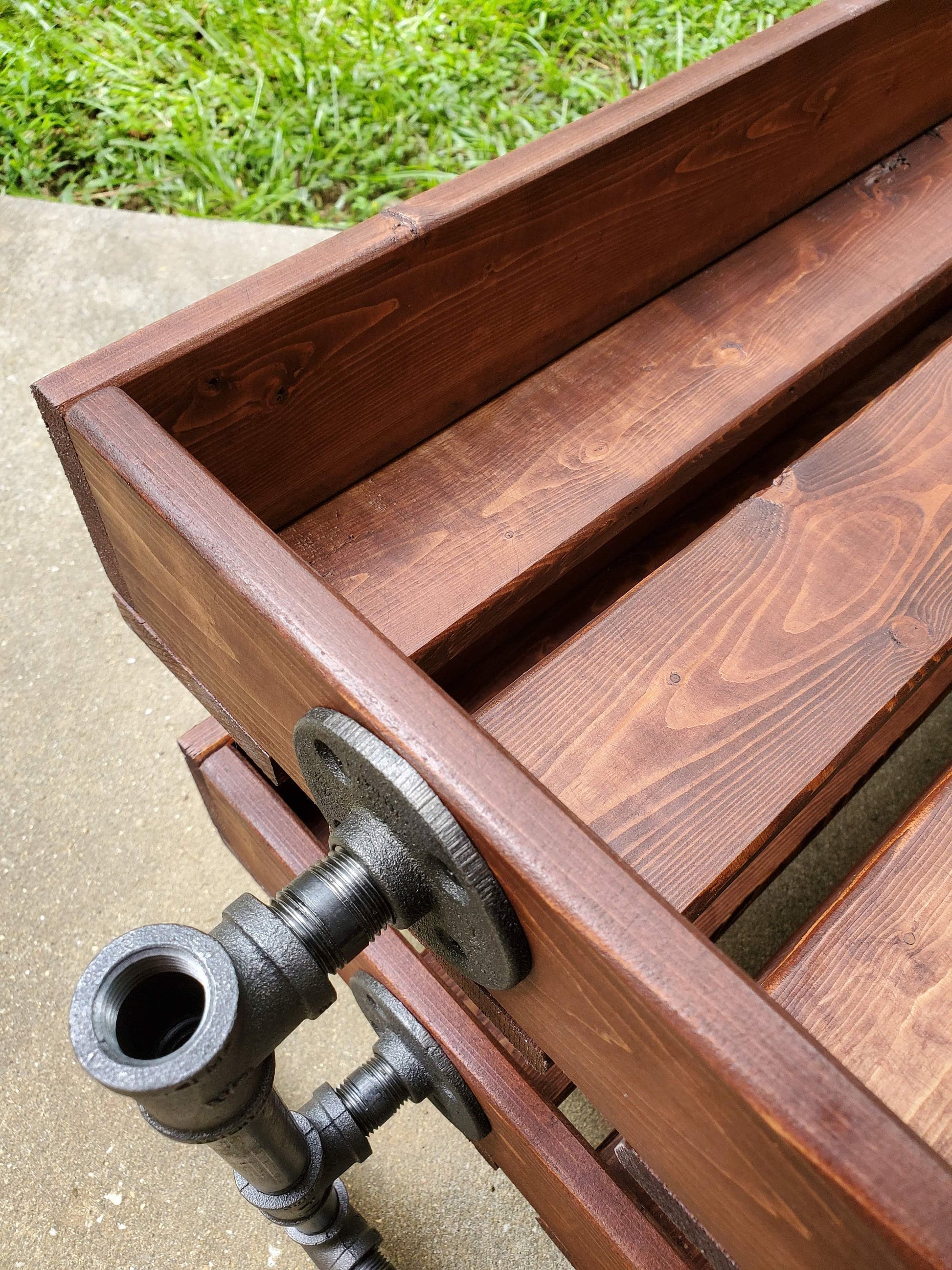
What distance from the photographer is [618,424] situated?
1.56 metres

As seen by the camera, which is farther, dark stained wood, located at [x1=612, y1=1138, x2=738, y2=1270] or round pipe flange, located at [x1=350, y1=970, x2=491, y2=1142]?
round pipe flange, located at [x1=350, y1=970, x2=491, y2=1142]

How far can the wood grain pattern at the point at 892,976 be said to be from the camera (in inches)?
39.8

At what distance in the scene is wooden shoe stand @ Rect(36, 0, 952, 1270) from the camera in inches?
29.9

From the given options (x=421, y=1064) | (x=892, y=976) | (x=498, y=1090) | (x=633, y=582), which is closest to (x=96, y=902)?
(x=421, y=1064)

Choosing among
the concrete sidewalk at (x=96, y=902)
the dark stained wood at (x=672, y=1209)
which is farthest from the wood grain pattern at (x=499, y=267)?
the dark stained wood at (x=672, y=1209)

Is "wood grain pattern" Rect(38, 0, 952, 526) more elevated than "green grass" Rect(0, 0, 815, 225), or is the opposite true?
"wood grain pattern" Rect(38, 0, 952, 526)

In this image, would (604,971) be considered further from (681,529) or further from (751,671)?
(681,529)

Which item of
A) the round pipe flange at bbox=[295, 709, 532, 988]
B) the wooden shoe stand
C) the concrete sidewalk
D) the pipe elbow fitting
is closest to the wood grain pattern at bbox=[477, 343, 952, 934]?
the wooden shoe stand

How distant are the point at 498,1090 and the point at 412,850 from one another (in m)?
0.53

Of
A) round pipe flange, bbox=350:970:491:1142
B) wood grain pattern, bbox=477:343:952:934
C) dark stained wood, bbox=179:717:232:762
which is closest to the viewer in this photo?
wood grain pattern, bbox=477:343:952:934

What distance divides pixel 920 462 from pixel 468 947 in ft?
3.19

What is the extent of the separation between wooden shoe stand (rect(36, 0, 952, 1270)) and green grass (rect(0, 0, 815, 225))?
5.13 feet

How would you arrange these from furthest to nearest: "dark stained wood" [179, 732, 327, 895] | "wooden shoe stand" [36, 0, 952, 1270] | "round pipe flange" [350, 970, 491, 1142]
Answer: "dark stained wood" [179, 732, 327, 895]
"round pipe flange" [350, 970, 491, 1142]
"wooden shoe stand" [36, 0, 952, 1270]

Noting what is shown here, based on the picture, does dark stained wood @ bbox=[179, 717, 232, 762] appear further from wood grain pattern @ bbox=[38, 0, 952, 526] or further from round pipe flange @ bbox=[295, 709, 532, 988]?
round pipe flange @ bbox=[295, 709, 532, 988]
